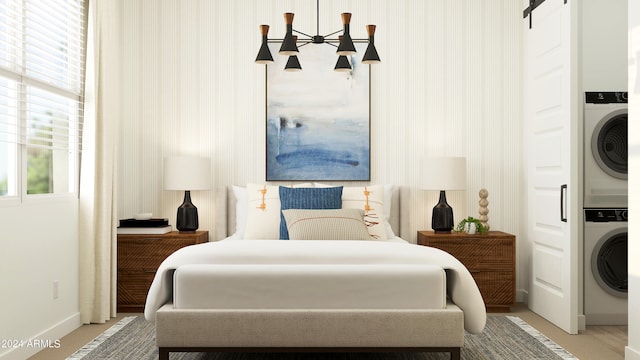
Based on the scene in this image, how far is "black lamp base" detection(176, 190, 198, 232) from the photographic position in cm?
476

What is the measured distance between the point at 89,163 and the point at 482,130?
10.9ft

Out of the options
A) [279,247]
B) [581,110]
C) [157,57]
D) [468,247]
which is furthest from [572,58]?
[157,57]

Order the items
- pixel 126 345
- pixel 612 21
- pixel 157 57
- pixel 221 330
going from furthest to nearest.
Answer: pixel 157 57 → pixel 612 21 → pixel 126 345 → pixel 221 330

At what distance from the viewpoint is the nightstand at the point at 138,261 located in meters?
4.55

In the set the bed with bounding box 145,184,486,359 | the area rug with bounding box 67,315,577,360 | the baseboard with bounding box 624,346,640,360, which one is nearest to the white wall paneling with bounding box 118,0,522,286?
the area rug with bounding box 67,315,577,360

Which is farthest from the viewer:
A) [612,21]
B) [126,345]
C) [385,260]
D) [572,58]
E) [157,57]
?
[157,57]

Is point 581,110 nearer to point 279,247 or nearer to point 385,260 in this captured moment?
point 385,260

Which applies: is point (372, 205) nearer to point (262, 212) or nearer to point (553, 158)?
point (262, 212)

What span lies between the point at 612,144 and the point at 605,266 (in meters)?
0.92

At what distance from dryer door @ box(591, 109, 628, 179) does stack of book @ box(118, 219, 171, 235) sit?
343cm

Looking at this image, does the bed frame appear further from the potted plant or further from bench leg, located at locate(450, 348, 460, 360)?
the potted plant

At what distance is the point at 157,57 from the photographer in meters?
5.10

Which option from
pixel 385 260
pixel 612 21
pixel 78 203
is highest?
pixel 612 21

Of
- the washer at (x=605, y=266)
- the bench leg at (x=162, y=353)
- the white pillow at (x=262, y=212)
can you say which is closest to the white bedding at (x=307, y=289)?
the bench leg at (x=162, y=353)
